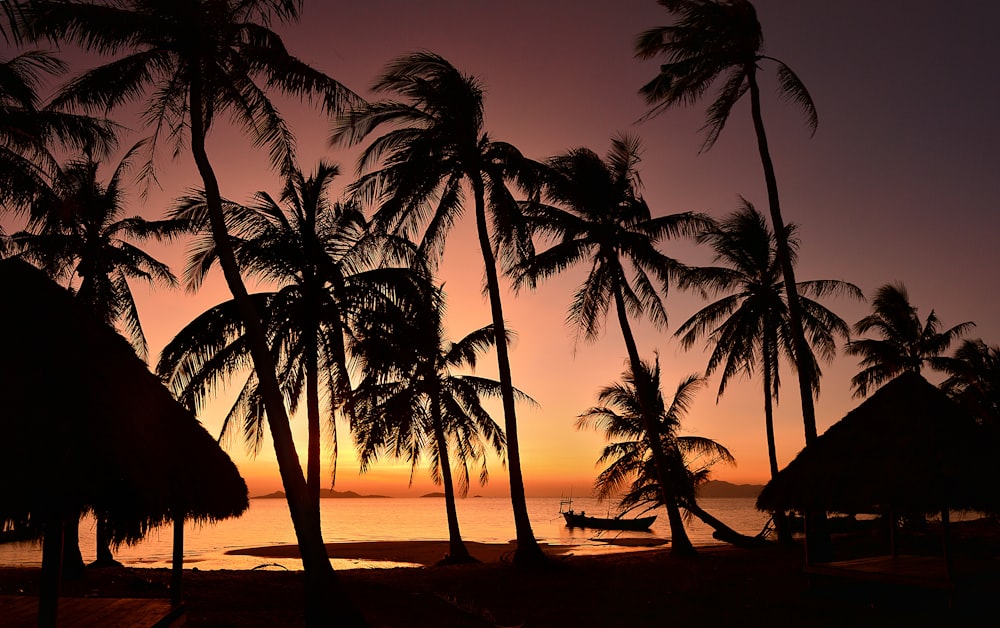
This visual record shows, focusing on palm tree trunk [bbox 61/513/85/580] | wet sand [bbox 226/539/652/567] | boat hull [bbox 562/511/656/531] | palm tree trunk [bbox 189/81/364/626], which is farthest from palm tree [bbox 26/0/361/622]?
boat hull [bbox 562/511/656/531]

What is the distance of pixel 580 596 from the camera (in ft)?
43.0

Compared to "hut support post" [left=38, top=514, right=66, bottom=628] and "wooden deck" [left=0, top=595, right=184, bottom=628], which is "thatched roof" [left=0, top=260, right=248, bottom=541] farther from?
"wooden deck" [left=0, top=595, right=184, bottom=628]

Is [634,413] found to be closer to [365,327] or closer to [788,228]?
[788,228]

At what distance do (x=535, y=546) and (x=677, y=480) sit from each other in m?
9.78

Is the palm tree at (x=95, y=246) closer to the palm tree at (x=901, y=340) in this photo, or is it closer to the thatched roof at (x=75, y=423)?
the thatched roof at (x=75, y=423)

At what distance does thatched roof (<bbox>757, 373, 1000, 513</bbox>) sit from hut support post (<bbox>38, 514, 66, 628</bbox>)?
10.3m

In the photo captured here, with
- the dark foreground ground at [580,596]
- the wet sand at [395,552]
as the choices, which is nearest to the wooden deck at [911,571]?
the dark foreground ground at [580,596]

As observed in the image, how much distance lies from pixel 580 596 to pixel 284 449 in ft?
20.5

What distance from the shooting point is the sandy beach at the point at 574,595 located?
34.5 ft

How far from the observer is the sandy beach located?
10.5 m

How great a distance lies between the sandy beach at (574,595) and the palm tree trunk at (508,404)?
20.5 inches

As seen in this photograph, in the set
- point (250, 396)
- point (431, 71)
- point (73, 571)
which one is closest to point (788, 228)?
point (431, 71)

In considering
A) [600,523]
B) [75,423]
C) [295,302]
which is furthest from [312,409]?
[600,523]

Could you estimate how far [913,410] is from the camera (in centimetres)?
1081
